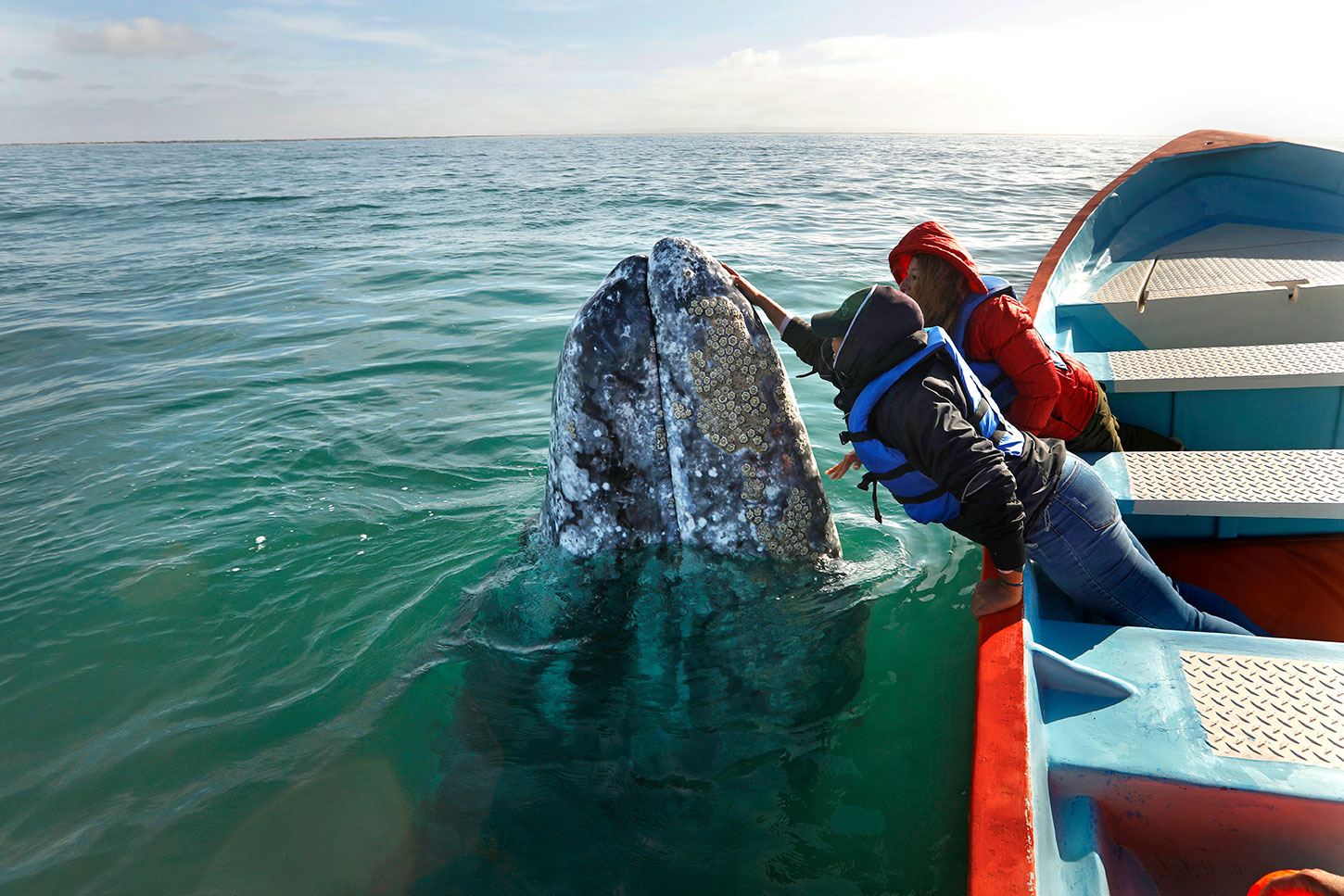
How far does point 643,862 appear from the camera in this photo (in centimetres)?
279

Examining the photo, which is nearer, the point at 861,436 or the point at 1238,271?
the point at 861,436

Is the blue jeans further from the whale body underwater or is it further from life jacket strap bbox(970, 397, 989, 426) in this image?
the whale body underwater

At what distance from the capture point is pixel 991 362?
3.61 meters

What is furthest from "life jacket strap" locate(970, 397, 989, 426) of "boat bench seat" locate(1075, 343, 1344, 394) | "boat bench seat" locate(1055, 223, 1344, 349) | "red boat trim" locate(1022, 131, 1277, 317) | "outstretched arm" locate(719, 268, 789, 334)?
"red boat trim" locate(1022, 131, 1277, 317)

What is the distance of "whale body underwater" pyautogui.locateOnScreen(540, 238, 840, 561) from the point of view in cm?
313

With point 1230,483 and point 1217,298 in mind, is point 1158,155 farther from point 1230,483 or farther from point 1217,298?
point 1230,483

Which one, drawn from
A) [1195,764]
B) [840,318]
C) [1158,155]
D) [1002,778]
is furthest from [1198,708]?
[1158,155]

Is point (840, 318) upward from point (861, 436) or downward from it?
upward

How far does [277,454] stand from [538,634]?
3925 millimetres

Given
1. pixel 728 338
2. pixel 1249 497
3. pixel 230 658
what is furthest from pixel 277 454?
pixel 1249 497

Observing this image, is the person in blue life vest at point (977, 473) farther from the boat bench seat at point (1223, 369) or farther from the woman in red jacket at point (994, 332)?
the boat bench seat at point (1223, 369)

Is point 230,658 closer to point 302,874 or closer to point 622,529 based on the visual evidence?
point 302,874

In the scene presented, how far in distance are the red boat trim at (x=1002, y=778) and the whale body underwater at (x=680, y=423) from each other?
1.06 meters

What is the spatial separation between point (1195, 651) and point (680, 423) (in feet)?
6.68
